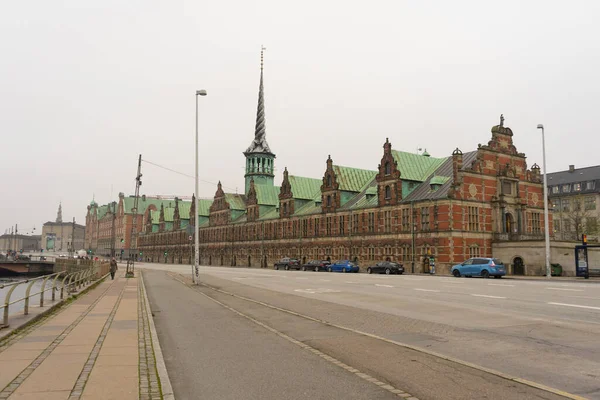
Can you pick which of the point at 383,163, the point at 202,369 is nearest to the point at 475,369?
the point at 202,369

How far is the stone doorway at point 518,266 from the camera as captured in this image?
177 ft

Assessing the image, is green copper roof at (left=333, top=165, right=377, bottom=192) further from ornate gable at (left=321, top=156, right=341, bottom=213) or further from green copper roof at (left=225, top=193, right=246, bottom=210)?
green copper roof at (left=225, top=193, right=246, bottom=210)

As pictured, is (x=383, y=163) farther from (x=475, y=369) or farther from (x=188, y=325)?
(x=475, y=369)

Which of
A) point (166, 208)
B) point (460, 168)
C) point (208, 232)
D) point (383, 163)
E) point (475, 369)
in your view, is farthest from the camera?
point (166, 208)

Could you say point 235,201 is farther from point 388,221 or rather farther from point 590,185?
point 590,185

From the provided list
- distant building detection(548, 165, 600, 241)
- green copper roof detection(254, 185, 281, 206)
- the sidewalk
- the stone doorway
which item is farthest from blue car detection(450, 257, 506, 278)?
green copper roof detection(254, 185, 281, 206)

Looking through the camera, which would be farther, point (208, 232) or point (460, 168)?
point (208, 232)

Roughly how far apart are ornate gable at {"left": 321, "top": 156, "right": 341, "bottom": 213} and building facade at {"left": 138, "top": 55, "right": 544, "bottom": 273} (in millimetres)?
156

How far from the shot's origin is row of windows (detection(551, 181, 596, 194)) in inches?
3730

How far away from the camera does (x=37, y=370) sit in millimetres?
8172

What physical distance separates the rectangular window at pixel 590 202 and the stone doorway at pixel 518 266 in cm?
4809

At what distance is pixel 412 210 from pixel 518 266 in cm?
1355

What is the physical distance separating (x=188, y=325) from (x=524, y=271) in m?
46.8

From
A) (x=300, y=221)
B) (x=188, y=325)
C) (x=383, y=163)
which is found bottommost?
(x=188, y=325)
